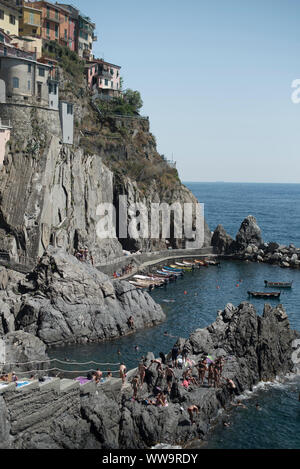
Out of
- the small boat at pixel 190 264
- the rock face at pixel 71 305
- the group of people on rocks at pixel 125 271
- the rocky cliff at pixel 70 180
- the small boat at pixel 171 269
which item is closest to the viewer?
the rock face at pixel 71 305

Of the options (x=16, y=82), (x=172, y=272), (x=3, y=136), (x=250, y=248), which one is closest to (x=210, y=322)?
(x=172, y=272)

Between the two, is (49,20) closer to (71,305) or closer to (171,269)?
(171,269)

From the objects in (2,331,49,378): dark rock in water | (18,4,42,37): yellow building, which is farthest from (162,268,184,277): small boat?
(18,4,42,37): yellow building

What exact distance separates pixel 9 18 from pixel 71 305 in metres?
58.5

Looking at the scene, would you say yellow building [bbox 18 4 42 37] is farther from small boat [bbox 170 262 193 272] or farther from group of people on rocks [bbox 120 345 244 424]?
group of people on rocks [bbox 120 345 244 424]

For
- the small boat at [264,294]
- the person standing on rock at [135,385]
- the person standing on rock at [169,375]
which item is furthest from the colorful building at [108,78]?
the person standing on rock at [135,385]

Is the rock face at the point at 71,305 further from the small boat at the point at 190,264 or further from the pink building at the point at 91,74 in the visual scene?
the pink building at the point at 91,74

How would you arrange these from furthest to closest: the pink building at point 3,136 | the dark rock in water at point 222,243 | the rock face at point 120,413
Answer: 1. the dark rock in water at point 222,243
2. the pink building at point 3,136
3. the rock face at point 120,413

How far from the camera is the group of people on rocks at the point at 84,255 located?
68938 millimetres

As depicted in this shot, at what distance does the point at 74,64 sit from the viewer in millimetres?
100750

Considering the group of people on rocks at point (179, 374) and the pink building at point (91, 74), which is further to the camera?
the pink building at point (91, 74)

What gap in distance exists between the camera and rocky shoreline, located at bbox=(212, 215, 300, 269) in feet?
328

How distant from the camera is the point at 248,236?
104 m
